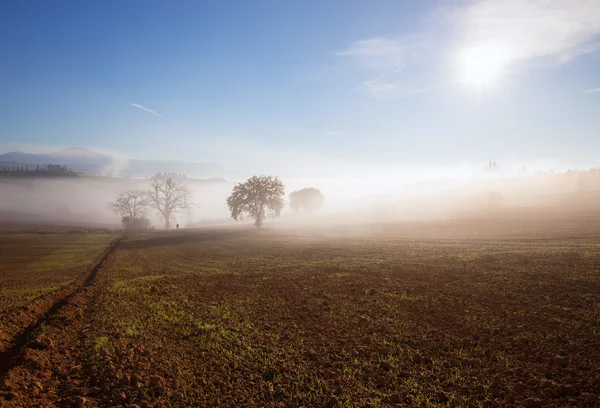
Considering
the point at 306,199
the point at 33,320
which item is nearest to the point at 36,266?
the point at 33,320

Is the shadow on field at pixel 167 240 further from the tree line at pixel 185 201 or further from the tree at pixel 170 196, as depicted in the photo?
the tree at pixel 170 196

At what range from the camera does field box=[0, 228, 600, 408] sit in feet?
26.8

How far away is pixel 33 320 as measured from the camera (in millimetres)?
14188

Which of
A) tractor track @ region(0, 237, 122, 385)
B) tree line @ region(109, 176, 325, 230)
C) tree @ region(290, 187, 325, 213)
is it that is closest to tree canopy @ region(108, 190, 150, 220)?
tree line @ region(109, 176, 325, 230)

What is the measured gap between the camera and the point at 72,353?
420 inches

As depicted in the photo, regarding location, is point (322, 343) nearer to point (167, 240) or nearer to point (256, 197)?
point (167, 240)

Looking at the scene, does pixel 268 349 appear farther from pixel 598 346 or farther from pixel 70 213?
pixel 70 213

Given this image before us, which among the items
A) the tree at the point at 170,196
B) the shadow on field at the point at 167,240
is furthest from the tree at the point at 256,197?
the tree at the point at 170,196

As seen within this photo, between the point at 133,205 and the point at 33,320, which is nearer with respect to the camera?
the point at 33,320

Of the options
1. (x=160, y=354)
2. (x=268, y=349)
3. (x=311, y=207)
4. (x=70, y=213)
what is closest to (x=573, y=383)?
(x=268, y=349)

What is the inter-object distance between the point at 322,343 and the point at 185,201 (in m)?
90.3

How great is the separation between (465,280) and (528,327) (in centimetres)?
814

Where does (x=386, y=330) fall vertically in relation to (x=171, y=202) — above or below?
below

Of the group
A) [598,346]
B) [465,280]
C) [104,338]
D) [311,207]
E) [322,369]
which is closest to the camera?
[322,369]
